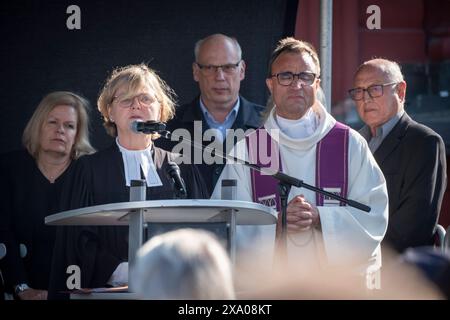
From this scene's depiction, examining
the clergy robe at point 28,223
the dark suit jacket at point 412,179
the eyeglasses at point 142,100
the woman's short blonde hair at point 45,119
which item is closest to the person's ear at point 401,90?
the dark suit jacket at point 412,179

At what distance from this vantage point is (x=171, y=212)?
4785 millimetres

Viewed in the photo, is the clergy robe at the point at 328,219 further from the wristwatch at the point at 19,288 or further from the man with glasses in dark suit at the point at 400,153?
the wristwatch at the point at 19,288

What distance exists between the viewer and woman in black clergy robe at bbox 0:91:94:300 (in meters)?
6.24

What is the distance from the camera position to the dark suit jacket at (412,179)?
246 inches

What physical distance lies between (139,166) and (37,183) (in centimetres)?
91

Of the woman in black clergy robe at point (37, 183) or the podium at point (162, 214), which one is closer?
the podium at point (162, 214)

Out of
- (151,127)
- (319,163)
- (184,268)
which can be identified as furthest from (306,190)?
(184,268)

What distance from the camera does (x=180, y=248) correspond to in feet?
10.1

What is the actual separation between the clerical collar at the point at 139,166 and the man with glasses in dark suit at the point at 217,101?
70 centimetres

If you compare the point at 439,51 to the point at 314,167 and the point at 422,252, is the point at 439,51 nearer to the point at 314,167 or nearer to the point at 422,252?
the point at 314,167

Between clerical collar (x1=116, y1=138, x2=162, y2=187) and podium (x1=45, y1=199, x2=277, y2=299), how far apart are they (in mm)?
611

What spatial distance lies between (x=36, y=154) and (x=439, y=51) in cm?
264

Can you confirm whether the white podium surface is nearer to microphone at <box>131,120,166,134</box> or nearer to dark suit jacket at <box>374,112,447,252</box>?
microphone at <box>131,120,166,134</box>

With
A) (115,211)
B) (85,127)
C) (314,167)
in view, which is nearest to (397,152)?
(314,167)
